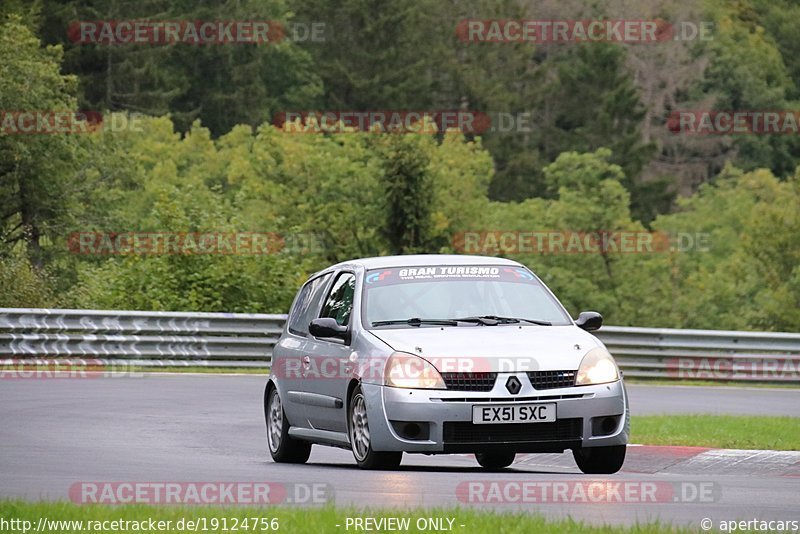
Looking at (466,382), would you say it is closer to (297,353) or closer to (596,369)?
(596,369)

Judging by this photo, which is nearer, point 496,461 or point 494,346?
point 494,346

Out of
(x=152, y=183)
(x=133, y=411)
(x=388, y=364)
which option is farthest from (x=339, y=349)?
(x=152, y=183)

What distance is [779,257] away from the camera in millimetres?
70438

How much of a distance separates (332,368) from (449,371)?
1434mm

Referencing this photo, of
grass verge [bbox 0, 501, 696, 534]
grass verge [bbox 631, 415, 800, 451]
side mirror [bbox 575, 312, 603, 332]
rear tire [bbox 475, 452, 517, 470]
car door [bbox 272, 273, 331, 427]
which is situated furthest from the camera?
grass verge [bbox 631, 415, 800, 451]

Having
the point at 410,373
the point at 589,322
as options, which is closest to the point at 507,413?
the point at 410,373

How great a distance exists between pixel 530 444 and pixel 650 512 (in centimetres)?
232

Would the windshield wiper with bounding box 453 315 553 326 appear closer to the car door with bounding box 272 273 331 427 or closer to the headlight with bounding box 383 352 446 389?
the headlight with bounding box 383 352 446 389

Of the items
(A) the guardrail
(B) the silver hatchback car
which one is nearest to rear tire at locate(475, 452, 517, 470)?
(B) the silver hatchback car

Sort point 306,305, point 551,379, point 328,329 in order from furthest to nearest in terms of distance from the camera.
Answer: point 306,305 → point 328,329 → point 551,379

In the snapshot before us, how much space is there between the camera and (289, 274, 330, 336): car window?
14516mm

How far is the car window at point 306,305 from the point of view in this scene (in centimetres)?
1452

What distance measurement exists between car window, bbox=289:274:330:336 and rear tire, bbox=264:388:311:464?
57 centimetres

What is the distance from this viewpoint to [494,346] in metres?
12.3
